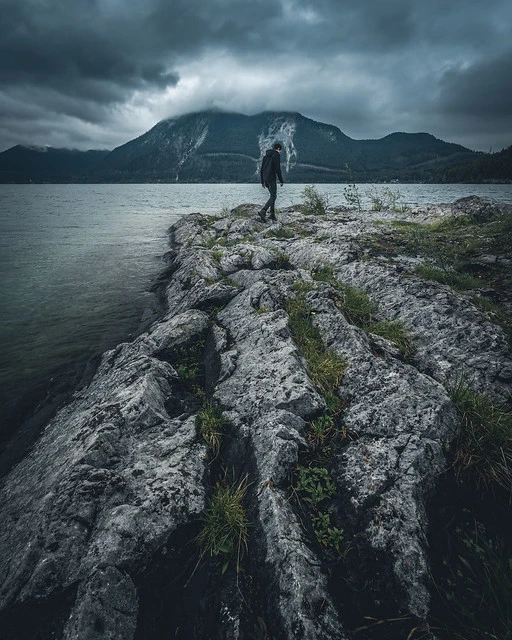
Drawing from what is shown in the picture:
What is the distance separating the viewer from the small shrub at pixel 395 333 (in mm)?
5898

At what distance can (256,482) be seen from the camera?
393 centimetres

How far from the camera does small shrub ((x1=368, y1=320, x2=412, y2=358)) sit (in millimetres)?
5898

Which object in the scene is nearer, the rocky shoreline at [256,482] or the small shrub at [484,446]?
the rocky shoreline at [256,482]

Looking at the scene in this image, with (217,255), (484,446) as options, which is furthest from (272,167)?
(484,446)

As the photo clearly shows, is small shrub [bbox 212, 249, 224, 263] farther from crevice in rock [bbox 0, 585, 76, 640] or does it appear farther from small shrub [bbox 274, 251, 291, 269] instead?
crevice in rock [bbox 0, 585, 76, 640]

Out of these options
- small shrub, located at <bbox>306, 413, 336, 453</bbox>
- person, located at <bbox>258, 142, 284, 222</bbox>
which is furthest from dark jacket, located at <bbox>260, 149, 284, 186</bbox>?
small shrub, located at <bbox>306, 413, 336, 453</bbox>

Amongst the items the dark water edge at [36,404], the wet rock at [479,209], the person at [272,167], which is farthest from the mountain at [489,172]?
the dark water edge at [36,404]

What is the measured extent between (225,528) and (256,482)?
2.06 feet

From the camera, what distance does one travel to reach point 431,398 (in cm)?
448

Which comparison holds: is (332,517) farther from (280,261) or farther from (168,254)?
(168,254)

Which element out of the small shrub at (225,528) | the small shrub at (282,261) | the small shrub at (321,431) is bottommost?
the small shrub at (225,528)

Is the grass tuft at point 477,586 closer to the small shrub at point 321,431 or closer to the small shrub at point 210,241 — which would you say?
the small shrub at point 321,431

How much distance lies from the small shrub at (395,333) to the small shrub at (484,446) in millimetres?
1679

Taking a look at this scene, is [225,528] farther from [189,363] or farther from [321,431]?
[189,363]
